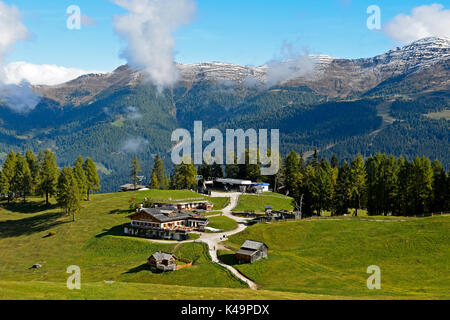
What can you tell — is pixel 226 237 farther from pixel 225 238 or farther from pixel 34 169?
pixel 34 169

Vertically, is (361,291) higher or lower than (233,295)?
lower

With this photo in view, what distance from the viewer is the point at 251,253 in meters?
73.2

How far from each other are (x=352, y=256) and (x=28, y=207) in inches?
4225

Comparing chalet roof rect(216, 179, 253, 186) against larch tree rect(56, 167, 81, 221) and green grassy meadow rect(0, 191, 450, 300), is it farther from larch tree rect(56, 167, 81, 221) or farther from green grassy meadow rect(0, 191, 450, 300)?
larch tree rect(56, 167, 81, 221)

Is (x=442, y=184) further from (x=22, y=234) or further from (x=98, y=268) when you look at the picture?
(x=22, y=234)

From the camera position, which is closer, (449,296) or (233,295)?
(233,295)

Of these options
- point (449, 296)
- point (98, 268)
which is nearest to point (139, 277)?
point (98, 268)

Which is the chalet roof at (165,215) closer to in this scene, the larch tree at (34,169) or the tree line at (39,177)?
the tree line at (39,177)

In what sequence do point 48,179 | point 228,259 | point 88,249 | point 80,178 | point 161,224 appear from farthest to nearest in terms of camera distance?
point 80,178 < point 48,179 < point 161,224 < point 88,249 < point 228,259

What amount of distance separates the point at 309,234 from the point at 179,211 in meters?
43.3

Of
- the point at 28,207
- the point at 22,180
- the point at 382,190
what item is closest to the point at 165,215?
the point at 28,207

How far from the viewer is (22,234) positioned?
343 feet
